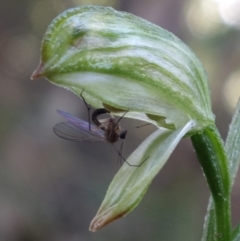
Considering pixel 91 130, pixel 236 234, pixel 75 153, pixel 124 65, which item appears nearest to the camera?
pixel 124 65

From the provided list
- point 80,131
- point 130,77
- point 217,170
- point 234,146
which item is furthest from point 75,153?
point 130,77

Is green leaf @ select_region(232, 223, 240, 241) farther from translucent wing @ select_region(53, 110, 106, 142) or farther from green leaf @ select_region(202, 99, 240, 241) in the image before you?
translucent wing @ select_region(53, 110, 106, 142)

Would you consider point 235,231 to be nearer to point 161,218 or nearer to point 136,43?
point 136,43

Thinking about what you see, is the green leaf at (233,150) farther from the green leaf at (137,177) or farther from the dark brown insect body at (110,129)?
the dark brown insect body at (110,129)

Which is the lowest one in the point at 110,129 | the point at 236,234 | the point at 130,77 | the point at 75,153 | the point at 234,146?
the point at 75,153

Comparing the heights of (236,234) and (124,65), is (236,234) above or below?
below

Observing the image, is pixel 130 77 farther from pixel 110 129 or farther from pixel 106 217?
pixel 110 129
